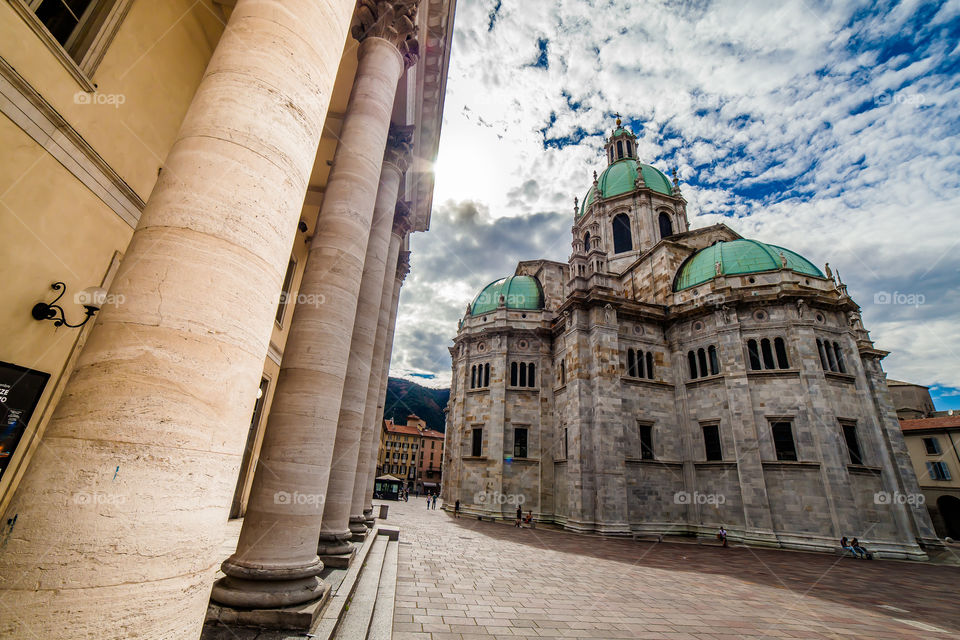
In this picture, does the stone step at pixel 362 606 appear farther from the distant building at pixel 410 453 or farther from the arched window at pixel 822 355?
the distant building at pixel 410 453

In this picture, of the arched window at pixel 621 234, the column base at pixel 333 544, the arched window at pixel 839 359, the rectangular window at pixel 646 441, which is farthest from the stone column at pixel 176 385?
the arched window at pixel 621 234

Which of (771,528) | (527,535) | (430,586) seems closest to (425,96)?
(430,586)

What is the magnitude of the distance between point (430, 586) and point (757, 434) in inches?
905

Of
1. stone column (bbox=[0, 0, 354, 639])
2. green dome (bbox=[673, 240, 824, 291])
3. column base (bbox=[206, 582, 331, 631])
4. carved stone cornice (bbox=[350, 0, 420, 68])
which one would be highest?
green dome (bbox=[673, 240, 824, 291])

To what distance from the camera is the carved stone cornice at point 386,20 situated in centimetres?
860

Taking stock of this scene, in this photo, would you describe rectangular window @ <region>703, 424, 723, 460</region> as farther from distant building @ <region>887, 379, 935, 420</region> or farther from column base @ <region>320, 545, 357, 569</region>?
distant building @ <region>887, 379, 935, 420</region>

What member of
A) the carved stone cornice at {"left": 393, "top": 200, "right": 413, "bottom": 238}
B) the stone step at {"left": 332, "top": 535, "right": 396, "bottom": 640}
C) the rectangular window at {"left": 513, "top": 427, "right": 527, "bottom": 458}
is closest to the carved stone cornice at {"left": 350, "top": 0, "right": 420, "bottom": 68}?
the carved stone cornice at {"left": 393, "top": 200, "right": 413, "bottom": 238}

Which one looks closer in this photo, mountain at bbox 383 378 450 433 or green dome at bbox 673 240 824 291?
green dome at bbox 673 240 824 291

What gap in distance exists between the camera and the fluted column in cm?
1363

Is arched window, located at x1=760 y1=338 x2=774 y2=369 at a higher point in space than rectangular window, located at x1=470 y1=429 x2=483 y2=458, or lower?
higher

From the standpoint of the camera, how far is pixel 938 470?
38.6 m

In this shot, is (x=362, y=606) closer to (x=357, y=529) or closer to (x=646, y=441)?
(x=357, y=529)

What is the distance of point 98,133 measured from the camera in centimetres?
660

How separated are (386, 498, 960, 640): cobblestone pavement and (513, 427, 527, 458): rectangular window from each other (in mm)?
11862
